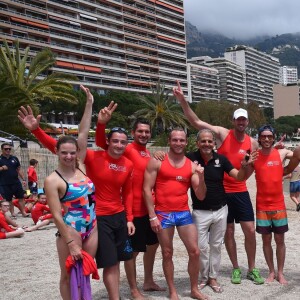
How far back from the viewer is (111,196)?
4.37 metres

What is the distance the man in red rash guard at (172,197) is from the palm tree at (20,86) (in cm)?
1585

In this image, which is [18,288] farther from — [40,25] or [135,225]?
[40,25]

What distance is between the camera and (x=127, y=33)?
9262cm

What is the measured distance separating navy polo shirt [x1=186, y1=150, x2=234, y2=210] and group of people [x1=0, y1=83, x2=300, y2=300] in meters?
0.01

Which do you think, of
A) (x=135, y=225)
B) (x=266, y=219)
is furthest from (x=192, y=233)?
(x=266, y=219)

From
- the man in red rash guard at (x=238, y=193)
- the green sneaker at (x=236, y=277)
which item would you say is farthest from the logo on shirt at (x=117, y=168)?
the green sneaker at (x=236, y=277)

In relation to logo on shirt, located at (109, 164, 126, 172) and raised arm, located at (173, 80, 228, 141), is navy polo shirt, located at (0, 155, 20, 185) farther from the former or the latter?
logo on shirt, located at (109, 164, 126, 172)

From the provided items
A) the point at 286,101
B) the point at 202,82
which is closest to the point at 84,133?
the point at 202,82

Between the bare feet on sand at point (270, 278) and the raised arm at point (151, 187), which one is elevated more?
the raised arm at point (151, 187)

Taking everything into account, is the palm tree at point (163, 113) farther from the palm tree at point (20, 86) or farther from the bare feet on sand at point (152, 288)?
the bare feet on sand at point (152, 288)

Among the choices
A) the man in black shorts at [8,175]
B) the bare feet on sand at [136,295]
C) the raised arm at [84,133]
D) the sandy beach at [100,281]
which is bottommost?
the sandy beach at [100,281]

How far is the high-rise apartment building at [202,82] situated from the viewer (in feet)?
476

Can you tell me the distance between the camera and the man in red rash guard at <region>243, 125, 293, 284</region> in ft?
17.4

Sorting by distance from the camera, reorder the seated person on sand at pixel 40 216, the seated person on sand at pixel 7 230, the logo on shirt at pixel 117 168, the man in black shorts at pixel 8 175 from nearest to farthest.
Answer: the logo on shirt at pixel 117 168 → the seated person on sand at pixel 7 230 → the seated person on sand at pixel 40 216 → the man in black shorts at pixel 8 175
